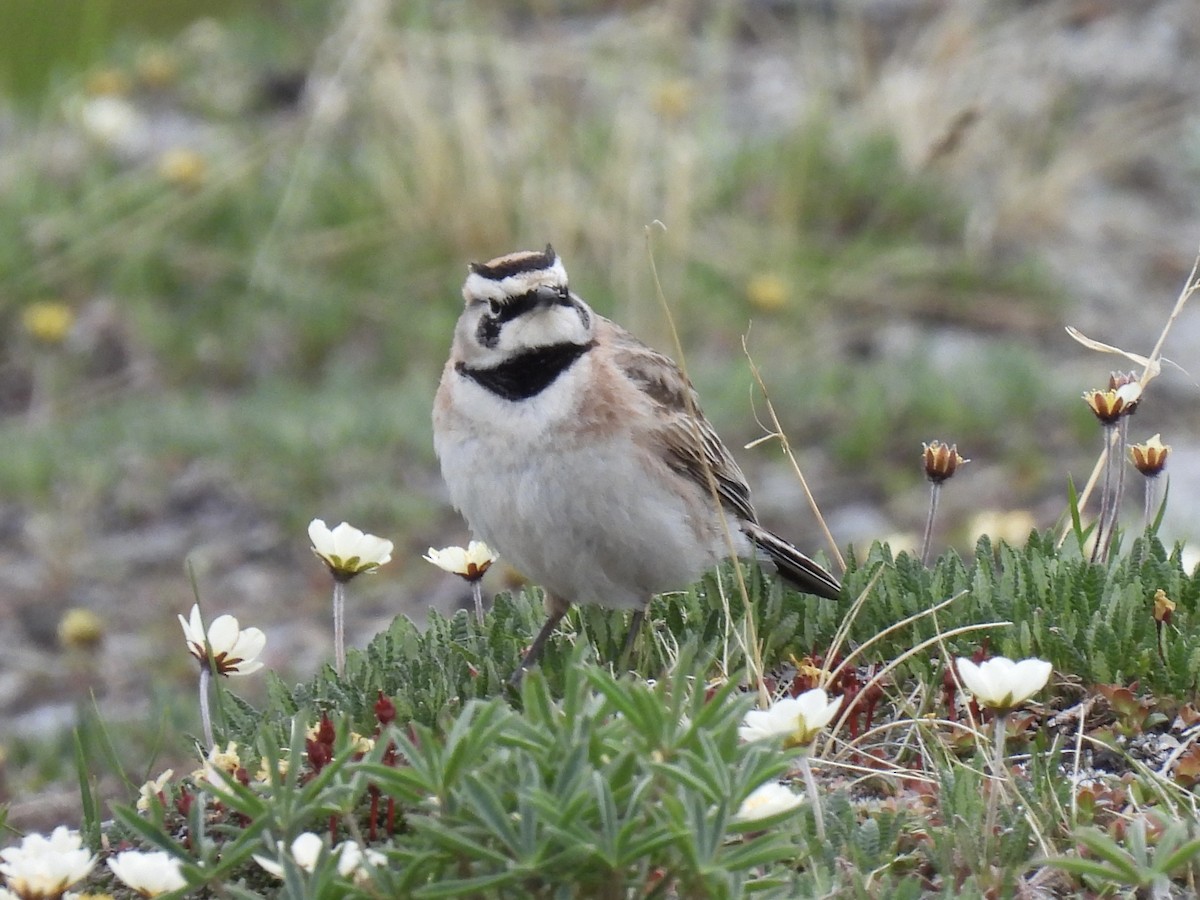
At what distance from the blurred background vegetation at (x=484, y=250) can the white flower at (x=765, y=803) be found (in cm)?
428

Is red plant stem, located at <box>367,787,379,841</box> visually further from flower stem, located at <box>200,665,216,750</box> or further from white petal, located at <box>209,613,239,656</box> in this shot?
white petal, located at <box>209,613,239,656</box>

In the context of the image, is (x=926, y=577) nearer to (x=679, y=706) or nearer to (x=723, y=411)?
(x=679, y=706)

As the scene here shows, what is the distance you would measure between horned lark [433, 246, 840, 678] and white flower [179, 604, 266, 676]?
2.81 ft

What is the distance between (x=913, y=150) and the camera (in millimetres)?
11664

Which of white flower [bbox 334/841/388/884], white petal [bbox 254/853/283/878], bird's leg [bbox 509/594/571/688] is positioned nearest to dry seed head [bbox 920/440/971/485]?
bird's leg [bbox 509/594/571/688]

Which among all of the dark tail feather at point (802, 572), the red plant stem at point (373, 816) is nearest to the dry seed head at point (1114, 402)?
the dark tail feather at point (802, 572)

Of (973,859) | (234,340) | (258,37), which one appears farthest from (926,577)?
(258,37)

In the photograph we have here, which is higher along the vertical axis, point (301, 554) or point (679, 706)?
point (679, 706)

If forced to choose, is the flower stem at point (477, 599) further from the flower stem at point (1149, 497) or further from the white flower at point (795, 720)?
the flower stem at point (1149, 497)

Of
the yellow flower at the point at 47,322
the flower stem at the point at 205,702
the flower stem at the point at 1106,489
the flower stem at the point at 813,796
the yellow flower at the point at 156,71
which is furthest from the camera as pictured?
the yellow flower at the point at 156,71

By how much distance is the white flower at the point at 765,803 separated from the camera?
328 cm

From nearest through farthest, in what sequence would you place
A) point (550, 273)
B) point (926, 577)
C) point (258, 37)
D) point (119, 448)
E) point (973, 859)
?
point (973, 859) → point (926, 577) → point (550, 273) → point (119, 448) → point (258, 37)

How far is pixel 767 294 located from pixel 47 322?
13.8ft

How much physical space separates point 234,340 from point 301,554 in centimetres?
238
